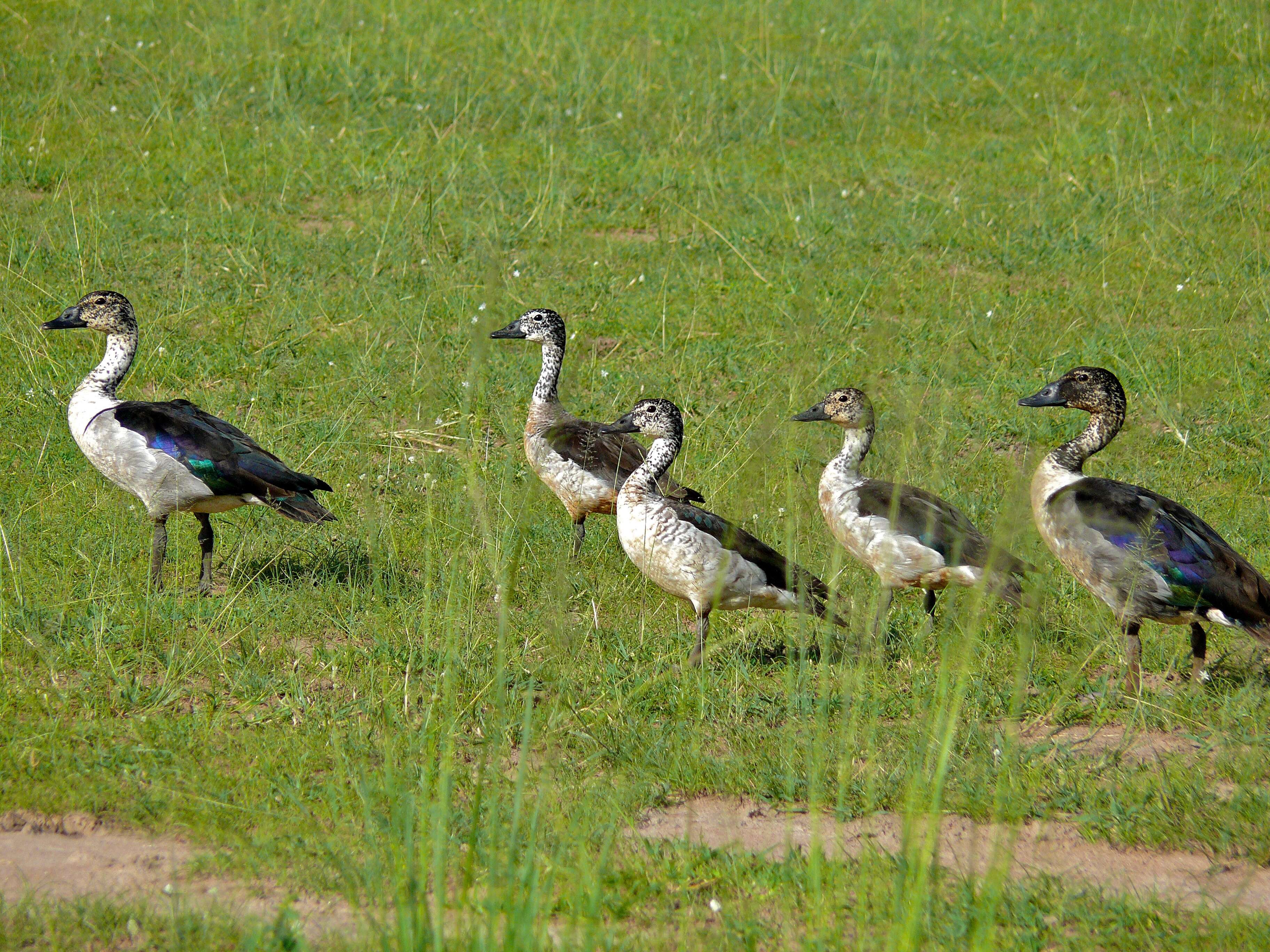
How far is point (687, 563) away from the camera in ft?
21.8

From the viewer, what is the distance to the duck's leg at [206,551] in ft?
23.3

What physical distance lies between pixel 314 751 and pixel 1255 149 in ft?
41.2

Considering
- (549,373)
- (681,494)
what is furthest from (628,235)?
(681,494)

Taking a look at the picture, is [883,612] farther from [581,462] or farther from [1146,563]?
[581,462]

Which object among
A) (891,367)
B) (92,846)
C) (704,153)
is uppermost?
(704,153)

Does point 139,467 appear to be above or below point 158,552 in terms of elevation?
above

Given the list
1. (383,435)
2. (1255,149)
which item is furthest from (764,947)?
(1255,149)

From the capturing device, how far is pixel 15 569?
260 inches

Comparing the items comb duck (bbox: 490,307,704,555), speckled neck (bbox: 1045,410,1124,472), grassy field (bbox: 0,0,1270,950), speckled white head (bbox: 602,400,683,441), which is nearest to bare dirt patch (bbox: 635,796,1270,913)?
grassy field (bbox: 0,0,1270,950)

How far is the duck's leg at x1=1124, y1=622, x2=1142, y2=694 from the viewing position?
6.23 m

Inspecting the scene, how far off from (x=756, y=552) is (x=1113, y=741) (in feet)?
6.17

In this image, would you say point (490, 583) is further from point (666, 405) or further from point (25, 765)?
point (25, 765)

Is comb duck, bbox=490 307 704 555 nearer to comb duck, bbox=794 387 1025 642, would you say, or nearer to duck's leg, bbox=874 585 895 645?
comb duck, bbox=794 387 1025 642

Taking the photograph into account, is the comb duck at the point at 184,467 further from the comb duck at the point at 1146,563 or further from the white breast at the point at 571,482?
the comb duck at the point at 1146,563
